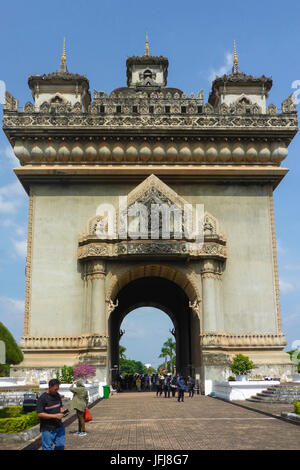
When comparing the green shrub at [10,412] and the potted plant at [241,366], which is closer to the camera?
the green shrub at [10,412]

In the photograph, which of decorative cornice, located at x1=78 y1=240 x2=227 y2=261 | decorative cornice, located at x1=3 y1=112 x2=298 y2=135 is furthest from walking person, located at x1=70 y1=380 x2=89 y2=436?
decorative cornice, located at x1=3 y1=112 x2=298 y2=135

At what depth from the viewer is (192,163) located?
2984 cm

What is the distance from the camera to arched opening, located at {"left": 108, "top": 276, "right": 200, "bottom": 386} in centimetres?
3206

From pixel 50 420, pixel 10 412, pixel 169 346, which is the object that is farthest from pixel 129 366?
pixel 50 420

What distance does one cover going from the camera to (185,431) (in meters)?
12.1

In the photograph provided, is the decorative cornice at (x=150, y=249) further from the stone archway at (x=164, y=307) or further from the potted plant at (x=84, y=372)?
the potted plant at (x=84, y=372)

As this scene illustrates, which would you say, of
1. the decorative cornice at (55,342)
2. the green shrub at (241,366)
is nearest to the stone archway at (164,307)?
the decorative cornice at (55,342)

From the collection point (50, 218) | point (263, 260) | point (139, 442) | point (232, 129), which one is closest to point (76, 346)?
point (50, 218)

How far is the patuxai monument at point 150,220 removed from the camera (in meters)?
26.9

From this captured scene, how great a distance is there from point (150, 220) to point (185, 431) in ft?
54.5

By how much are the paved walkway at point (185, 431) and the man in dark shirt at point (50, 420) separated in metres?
2.53

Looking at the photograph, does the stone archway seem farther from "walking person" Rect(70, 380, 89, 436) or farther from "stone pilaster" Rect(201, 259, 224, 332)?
"walking person" Rect(70, 380, 89, 436)

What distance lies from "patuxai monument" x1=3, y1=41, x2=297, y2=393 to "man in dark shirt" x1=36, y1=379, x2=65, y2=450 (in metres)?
18.2

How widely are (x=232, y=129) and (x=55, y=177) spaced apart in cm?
1046
